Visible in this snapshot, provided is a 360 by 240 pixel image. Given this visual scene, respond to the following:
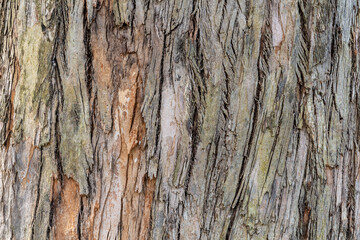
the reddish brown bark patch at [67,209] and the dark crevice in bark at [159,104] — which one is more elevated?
the dark crevice in bark at [159,104]

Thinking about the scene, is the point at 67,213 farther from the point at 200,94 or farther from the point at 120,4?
the point at 120,4

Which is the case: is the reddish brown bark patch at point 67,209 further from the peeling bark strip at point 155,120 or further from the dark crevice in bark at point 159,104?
the dark crevice in bark at point 159,104

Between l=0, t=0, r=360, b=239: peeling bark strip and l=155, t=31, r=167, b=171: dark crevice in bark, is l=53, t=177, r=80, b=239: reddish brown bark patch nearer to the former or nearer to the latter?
l=0, t=0, r=360, b=239: peeling bark strip

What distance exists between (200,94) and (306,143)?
0.44 metres

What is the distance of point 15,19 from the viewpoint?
4.59 feet

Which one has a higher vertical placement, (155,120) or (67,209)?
(155,120)

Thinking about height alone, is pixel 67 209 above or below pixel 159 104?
below

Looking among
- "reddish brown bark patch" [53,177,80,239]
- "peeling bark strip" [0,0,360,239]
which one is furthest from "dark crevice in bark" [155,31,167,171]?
"reddish brown bark patch" [53,177,80,239]

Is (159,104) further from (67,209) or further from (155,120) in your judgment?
(67,209)

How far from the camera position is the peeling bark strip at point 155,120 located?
130 centimetres

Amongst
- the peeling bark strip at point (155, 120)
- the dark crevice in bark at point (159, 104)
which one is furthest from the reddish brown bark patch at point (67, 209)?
the dark crevice in bark at point (159, 104)

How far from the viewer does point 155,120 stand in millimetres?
1300

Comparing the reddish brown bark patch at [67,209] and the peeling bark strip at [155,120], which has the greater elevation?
the peeling bark strip at [155,120]

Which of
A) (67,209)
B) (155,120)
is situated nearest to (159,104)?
(155,120)
